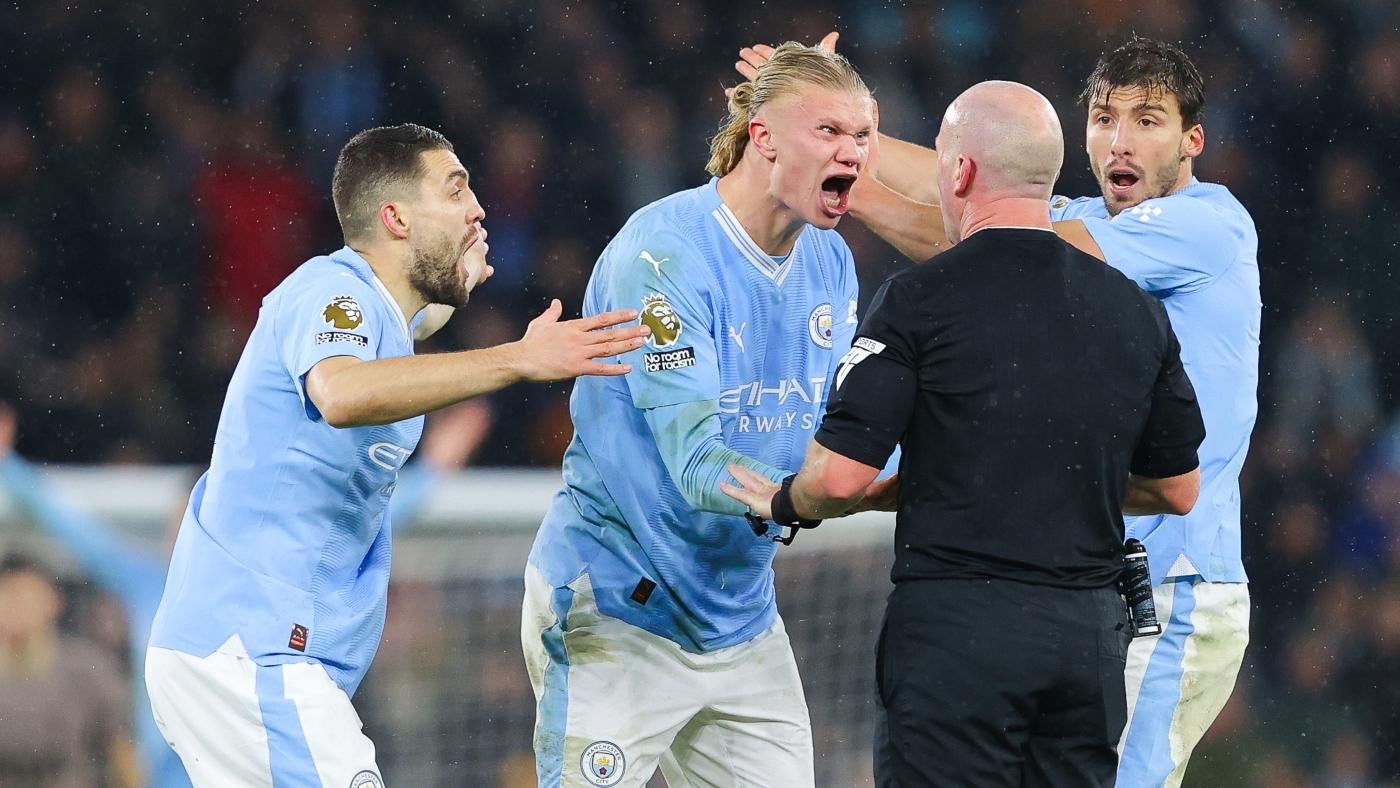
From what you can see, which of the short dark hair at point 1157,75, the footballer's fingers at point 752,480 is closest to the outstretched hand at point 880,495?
the footballer's fingers at point 752,480

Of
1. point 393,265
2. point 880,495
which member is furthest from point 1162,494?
point 393,265

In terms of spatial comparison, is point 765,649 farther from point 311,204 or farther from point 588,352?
point 311,204

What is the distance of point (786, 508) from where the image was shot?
11.1 feet

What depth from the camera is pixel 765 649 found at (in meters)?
4.26

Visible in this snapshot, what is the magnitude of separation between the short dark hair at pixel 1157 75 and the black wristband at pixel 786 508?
1.67 m

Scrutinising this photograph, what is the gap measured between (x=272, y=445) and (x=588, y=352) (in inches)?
30.0

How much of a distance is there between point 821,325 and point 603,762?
121 centimetres

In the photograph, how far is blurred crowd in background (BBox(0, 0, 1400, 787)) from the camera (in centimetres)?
784

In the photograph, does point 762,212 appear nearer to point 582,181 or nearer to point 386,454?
point 386,454

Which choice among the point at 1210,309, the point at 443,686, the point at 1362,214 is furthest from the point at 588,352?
the point at 1362,214

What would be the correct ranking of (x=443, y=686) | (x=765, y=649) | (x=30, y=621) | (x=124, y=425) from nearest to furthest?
(x=765, y=649)
(x=30, y=621)
(x=443, y=686)
(x=124, y=425)

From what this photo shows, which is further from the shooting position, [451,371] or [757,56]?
[757,56]

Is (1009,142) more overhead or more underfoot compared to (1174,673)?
more overhead

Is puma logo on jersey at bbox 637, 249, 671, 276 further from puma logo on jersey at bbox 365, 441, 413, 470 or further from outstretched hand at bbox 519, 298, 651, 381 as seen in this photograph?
puma logo on jersey at bbox 365, 441, 413, 470
